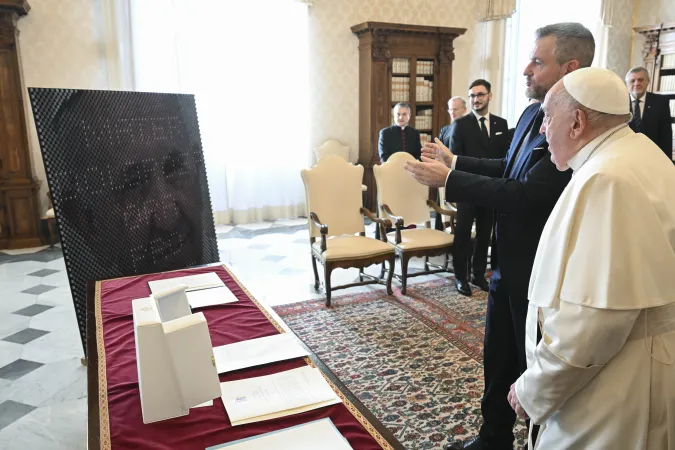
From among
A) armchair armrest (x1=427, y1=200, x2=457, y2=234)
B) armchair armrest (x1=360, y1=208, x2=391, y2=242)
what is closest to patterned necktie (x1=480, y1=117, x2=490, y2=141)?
armchair armrest (x1=427, y1=200, x2=457, y2=234)

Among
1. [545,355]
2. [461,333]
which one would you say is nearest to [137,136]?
[545,355]

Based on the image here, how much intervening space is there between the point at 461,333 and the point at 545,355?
95.8 inches

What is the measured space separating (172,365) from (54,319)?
3.28 meters

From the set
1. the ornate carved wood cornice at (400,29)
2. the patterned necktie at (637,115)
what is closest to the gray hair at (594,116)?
the patterned necktie at (637,115)

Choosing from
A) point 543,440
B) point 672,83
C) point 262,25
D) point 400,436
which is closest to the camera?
point 543,440

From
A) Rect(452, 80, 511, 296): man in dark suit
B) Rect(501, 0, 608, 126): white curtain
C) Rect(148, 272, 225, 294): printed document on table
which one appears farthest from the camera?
Rect(501, 0, 608, 126): white curtain

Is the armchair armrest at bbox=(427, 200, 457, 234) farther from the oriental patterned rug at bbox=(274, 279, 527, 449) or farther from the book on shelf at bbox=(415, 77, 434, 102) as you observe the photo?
the book on shelf at bbox=(415, 77, 434, 102)

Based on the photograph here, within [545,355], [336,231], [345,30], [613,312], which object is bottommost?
[336,231]

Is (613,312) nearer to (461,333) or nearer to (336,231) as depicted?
(461,333)

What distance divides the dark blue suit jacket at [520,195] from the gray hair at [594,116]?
0.47 m

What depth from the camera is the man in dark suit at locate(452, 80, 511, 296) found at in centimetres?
452

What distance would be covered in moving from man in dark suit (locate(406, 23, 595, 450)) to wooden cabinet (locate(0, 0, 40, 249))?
562 centimetres

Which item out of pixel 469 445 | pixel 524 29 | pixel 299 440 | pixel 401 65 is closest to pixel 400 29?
pixel 401 65

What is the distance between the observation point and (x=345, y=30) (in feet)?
25.6
